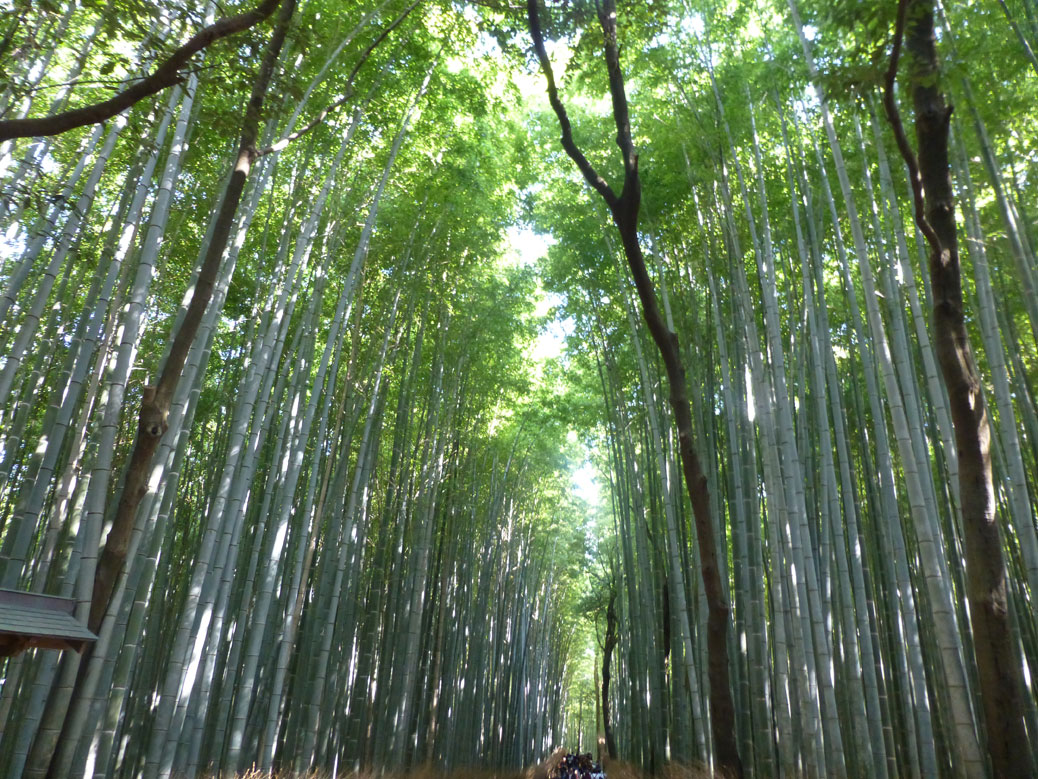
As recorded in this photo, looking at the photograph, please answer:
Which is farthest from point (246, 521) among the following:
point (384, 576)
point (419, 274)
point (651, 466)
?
point (651, 466)

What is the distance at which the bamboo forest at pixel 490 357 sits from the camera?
2711mm

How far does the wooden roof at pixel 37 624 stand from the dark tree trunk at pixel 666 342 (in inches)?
110

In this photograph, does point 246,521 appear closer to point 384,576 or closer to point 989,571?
point 384,576

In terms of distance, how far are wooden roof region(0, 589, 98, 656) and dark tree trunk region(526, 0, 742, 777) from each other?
9.20 feet

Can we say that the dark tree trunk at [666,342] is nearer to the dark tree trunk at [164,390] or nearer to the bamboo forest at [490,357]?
the bamboo forest at [490,357]

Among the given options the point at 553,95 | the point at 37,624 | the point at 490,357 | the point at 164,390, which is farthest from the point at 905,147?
the point at 490,357

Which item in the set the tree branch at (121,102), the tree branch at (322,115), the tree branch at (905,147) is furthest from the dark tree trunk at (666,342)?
the tree branch at (121,102)

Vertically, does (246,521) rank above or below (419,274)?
below

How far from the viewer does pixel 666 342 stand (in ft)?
12.1

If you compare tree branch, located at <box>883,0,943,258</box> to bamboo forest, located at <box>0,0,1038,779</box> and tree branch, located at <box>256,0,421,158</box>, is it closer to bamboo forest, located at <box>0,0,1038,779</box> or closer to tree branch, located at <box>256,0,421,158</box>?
bamboo forest, located at <box>0,0,1038,779</box>

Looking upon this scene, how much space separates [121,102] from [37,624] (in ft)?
5.35

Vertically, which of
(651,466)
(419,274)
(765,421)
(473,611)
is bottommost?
(473,611)

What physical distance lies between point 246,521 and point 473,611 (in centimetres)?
407

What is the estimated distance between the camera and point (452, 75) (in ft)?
18.6
